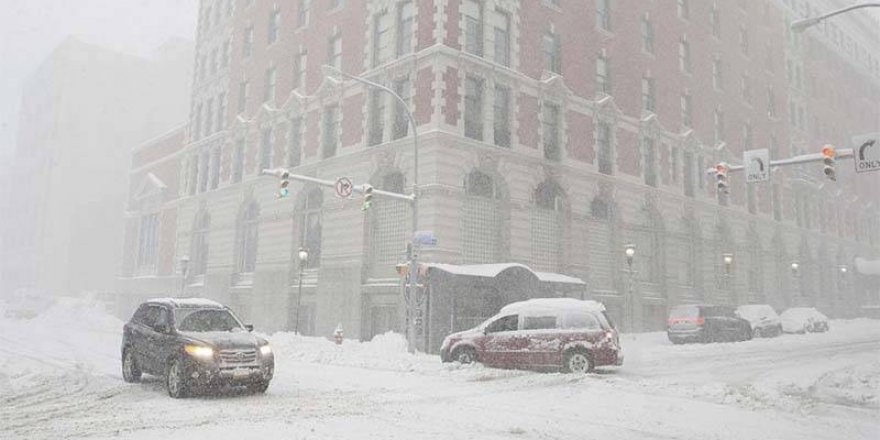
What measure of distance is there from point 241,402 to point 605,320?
30.7ft

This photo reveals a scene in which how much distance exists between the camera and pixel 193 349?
11.8 m

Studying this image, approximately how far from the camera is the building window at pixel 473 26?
28906mm

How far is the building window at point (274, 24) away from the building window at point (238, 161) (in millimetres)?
6355

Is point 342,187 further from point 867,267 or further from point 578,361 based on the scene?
point 867,267

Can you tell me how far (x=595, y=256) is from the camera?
3284 centimetres

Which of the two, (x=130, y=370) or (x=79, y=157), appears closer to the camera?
(x=130, y=370)

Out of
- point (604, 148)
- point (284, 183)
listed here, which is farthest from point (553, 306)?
point (604, 148)

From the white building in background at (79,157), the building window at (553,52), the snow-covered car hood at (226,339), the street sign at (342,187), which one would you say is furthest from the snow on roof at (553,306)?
the white building in background at (79,157)

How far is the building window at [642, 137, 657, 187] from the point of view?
3741 cm

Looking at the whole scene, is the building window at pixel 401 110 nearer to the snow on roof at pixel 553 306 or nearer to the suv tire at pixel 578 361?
A: the snow on roof at pixel 553 306

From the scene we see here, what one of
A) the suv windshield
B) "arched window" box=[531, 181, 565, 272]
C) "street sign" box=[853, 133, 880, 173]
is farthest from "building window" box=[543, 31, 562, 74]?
the suv windshield

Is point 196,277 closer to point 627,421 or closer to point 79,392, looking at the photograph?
point 79,392

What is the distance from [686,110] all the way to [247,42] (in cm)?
2817

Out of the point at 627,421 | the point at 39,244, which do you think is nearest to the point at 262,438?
the point at 627,421
